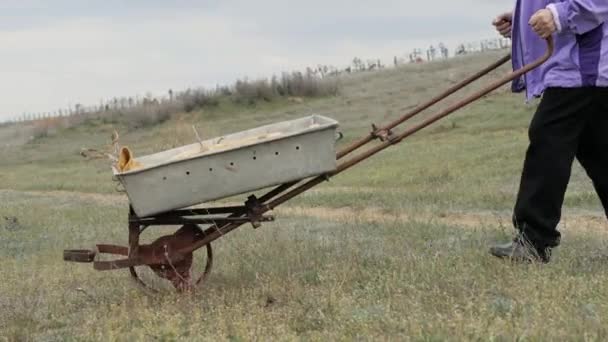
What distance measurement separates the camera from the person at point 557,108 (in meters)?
4.32

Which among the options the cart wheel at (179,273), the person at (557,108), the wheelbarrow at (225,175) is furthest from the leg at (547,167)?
the cart wheel at (179,273)

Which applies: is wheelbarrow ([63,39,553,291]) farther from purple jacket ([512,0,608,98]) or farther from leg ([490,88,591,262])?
leg ([490,88,591,262])

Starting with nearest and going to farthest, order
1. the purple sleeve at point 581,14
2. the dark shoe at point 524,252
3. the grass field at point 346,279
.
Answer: the grass field at point 346,279
the purple sleeve at point 581,14
the dark shoe at point 524,252

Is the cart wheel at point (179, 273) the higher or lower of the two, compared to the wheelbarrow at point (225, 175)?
lower

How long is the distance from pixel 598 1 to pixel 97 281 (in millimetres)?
3795

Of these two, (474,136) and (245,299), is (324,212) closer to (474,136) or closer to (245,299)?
(245,299)

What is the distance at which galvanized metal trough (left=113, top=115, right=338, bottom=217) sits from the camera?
430 centimetres

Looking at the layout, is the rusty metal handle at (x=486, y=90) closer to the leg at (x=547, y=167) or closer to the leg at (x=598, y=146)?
the leg at (x=547, y=167)

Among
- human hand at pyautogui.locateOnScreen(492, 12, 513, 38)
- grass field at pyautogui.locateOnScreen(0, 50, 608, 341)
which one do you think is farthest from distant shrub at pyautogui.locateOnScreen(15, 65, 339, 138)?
human hand at pyautogui.locateOnScreen(492, 12, 513, 38)

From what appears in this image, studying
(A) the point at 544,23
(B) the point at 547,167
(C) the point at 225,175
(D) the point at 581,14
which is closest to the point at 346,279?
(C) the point at 225,175

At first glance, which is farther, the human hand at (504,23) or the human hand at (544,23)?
the human hand at (504,23)

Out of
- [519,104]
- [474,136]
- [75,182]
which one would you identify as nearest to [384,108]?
[519,104]

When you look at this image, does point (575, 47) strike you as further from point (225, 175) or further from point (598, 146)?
point (225, 175)

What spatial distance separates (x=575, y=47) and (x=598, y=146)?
2.06ft
